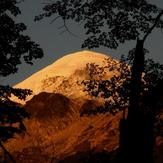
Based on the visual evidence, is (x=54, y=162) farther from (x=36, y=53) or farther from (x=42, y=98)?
(x=36, y=53)

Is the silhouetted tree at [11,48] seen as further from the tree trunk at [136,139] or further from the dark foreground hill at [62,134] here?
the dark foreground hill at [62,134]

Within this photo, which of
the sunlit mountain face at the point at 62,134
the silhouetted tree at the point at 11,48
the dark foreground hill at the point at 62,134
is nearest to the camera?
the silhouetted tree at the point at 11,48

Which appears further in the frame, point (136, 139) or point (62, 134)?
point (62, 134)

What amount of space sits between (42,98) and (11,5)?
326ft

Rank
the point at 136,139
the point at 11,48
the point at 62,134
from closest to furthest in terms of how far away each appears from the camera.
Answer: the point at 136,139
the point at 11,48
the point at 62,134

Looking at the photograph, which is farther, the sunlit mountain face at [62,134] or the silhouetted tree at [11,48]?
the sunlit mountain face at [62,134]

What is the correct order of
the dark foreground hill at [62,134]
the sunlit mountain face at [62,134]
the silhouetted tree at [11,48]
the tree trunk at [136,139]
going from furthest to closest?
the sunlit mountain face at [62,134], the dark foreground hill at [62,134], the silhouetted tree at [11,48], the tree trunk at [136,139]

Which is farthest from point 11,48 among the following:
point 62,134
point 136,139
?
point 62,134

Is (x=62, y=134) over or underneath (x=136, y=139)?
over

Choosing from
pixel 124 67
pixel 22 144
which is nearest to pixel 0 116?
pixel 124 67

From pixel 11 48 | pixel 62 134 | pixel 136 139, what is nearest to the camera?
pixel 136 139

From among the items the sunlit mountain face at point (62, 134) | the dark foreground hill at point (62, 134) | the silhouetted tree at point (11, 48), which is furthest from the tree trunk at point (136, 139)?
the dark foreground hill at point (62, 134)

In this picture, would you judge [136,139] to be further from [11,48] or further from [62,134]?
[62,134]

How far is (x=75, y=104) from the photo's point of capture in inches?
4813
